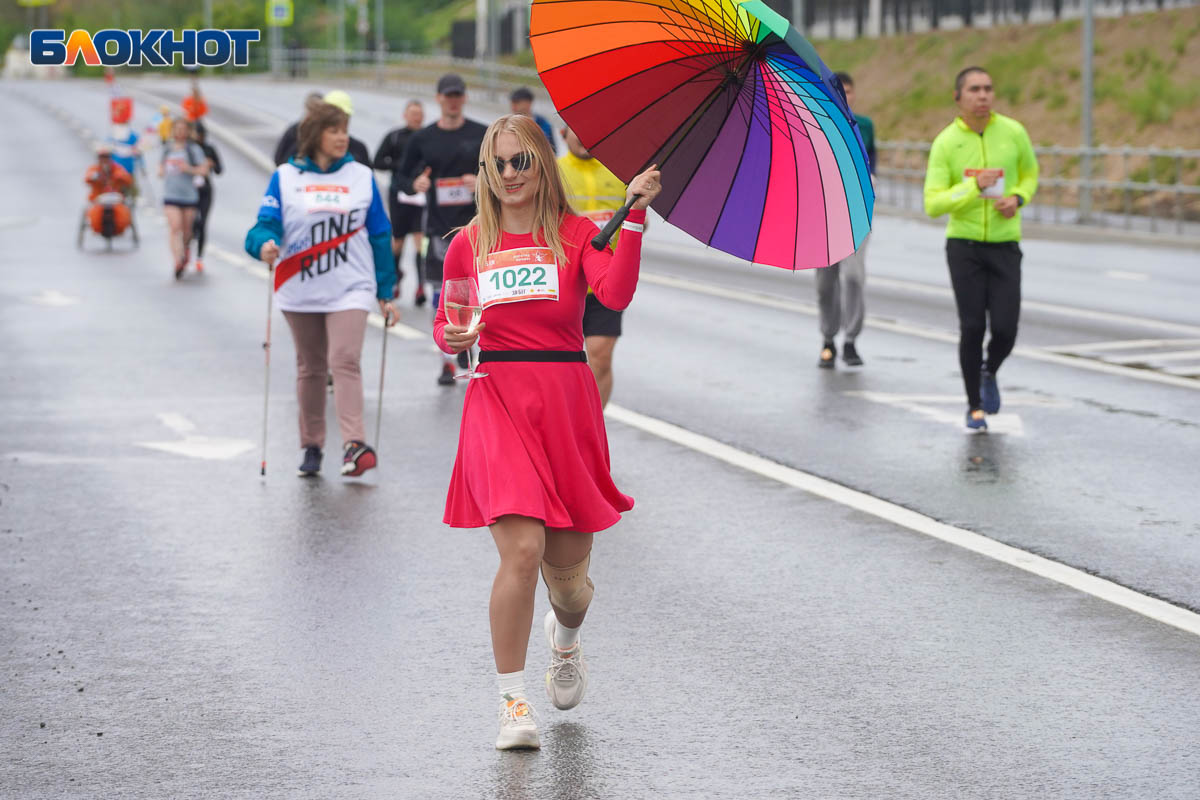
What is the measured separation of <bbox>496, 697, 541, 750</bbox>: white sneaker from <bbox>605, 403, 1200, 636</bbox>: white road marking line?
8.11 ft

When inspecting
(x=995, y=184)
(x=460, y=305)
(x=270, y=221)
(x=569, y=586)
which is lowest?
(x=569, y=586)

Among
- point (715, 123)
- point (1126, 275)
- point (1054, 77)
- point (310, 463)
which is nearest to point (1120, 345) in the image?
point (1126, 275)

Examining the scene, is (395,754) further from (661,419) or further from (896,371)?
(896,371)

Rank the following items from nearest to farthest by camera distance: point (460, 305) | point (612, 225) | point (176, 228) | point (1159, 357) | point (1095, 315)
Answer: point (612, 225) < point (460, 305) < point (1159, 357) < point (1095, 315) < point (176, 228)

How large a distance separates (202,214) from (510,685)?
17.6 m

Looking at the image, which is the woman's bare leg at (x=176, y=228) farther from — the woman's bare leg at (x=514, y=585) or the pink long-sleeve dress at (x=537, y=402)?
the woman's bare leg at (x=514, y=585)

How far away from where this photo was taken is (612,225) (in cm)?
538

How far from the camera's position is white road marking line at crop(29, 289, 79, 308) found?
19.4 metres

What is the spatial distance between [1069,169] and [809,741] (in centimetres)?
3525

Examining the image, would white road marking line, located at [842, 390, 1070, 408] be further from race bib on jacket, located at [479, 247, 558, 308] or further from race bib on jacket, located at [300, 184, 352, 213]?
race bib on jacket, located at [479, 247, 558, 308]

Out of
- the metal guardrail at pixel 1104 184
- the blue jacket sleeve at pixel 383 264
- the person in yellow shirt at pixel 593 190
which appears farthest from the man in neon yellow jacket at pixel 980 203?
the metal guardrail at pixel 1104 184

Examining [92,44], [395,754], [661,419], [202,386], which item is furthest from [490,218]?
[202,386]

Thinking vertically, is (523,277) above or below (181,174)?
below

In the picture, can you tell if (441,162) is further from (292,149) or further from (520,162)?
(520,162)
